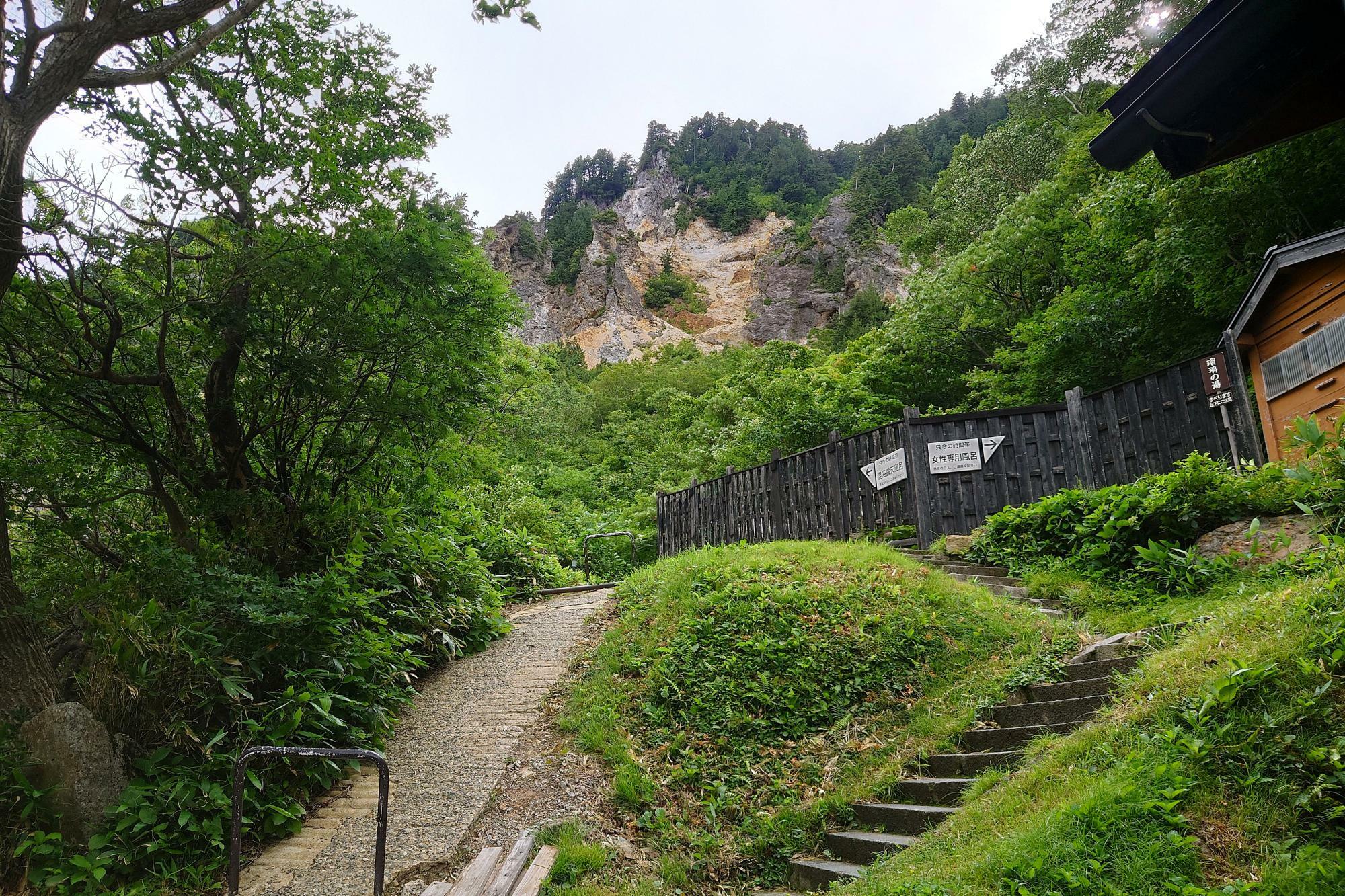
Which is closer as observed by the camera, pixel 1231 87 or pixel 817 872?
pixel 1231 87

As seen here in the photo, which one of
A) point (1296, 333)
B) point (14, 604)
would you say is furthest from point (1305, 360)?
point (14, 604)

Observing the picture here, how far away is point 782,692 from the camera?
19.8 feet

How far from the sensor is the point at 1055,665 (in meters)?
5.07

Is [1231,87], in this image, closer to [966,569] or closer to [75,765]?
[966,569]

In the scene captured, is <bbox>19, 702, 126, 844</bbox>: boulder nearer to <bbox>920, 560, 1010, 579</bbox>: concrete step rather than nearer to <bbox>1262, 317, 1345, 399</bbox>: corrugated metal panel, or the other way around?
<bbox>920, 560, 1010, 579</bbox>: concrete step

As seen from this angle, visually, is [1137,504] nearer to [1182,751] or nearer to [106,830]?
[1182,751]

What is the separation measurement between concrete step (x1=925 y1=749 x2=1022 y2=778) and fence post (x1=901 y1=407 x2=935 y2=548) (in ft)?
14.7

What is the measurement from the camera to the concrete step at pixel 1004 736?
438 centimetres

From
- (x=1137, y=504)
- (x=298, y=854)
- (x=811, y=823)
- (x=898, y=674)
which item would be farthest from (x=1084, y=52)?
(x=298, y=854)

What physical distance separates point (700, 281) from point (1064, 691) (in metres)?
72.9

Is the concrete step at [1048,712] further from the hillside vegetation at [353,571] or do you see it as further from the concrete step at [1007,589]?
the concrete step at [1007,589]

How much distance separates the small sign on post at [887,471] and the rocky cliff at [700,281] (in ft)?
144

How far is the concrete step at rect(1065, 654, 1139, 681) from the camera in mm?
4594

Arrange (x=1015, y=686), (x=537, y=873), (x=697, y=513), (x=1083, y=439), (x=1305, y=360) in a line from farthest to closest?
(x=697, y=513), (x=1083, y=439), (x=1305, y=360), (x=1015, y=686), (x=537, y=873)
